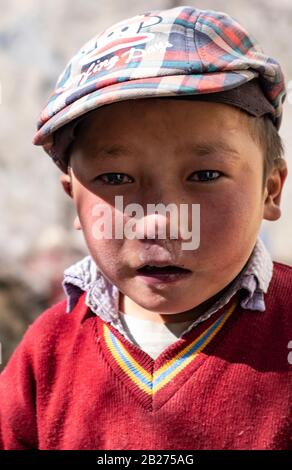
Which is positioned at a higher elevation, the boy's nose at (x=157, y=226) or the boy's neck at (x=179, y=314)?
the boy's nose at (x=157, y=226)

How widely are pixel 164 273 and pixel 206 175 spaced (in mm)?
164

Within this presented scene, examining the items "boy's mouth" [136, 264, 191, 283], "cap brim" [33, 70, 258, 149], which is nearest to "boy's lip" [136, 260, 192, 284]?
"boy's mouth" [136, 264, 191, 283]

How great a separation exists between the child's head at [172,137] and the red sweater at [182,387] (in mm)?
102

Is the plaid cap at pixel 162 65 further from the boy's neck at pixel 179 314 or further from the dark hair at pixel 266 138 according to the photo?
the boy's neck at pixel 179 314

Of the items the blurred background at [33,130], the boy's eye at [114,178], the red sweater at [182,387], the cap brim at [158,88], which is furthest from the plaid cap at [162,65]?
the blurred background at [33,130]

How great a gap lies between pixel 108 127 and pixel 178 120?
11cm

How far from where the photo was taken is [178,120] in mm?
1083

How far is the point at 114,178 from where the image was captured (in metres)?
1.14

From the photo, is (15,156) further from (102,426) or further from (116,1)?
(102,426)

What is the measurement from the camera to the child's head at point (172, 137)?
1.08m

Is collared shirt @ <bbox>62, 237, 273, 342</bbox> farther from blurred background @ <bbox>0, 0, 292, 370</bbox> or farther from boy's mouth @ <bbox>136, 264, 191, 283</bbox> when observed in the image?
blurred background @ <bbox>0, 0, 292, 370</bbox>

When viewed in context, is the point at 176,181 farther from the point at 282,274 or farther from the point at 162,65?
the point at 282,274

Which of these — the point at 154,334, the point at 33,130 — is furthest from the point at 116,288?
the point at 33,130

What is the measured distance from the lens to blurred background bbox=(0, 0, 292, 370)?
2.39 meters
